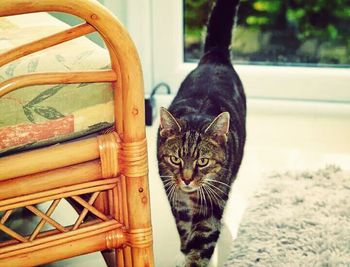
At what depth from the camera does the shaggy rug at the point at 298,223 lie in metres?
1.33

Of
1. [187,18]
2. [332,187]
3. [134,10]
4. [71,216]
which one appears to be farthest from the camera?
[187,18]

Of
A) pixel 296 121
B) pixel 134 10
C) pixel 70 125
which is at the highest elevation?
pixel 134 10

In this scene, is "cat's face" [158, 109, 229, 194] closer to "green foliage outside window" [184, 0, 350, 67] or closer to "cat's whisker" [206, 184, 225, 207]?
"cat's whisker" [206, 184, 225, 207]

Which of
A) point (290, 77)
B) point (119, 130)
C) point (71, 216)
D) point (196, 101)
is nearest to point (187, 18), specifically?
point (290, 77)

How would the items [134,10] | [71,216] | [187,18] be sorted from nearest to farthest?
[71,216] < [134,10] < [187,18]

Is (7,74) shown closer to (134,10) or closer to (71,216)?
(71,216)

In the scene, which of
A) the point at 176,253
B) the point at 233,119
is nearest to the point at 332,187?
the point at 233,119

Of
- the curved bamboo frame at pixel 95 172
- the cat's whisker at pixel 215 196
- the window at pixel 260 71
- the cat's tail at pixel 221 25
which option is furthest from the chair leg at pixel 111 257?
the window at pixel 260 71

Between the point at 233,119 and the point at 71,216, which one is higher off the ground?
the point at 233,119

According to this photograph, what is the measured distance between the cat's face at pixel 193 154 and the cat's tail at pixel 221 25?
1.32ft

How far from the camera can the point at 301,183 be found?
5.43ft

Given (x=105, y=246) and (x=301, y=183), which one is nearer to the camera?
(x=105, y=246)

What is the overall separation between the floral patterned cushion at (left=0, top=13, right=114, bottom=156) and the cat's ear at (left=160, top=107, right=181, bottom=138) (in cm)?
32

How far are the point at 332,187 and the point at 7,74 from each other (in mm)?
1057
